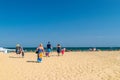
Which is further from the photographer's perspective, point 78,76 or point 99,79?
point 78,76

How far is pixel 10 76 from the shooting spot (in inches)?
416

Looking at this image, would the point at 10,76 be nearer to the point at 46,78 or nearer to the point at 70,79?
the point at 46,78

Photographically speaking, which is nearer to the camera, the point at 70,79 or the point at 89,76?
the point at 70,79

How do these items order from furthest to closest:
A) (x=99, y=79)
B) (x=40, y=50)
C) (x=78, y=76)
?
(x=40, y=50) < (x=78, y=76) < (x=99, y=79)

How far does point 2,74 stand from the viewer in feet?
35.7

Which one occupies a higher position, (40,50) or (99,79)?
(40,50)

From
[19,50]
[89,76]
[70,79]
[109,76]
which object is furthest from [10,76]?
[19,50]

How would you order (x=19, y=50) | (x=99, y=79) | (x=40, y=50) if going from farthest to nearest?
(x=19, y=50) → (x=40, y=50) → (x=99, y=79)

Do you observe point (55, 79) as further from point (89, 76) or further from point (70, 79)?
point (89, 76)

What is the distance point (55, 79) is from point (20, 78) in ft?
6.03

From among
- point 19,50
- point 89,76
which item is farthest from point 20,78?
point 19,50

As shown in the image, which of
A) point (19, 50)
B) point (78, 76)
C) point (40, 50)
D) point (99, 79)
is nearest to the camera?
point (99, 79)

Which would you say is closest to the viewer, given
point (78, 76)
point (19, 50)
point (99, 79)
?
point (99, 79)

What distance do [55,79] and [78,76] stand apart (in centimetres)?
133
